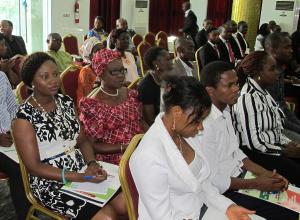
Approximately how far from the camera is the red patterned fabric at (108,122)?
7.28 feet

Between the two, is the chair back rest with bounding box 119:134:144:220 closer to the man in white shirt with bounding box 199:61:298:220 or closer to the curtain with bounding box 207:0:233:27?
the man in white shirt with bounding box 199:61:298:220

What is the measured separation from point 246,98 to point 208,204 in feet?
2.97

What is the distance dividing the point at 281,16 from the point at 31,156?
9.45 metres

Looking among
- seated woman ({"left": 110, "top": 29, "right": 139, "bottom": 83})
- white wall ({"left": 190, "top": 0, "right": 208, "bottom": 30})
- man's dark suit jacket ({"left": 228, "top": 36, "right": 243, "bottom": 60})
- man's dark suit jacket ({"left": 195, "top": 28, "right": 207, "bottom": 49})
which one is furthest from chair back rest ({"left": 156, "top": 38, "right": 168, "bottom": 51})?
white wall ({"left": 190, "top": 0, "right": 208, "bottom": 30})

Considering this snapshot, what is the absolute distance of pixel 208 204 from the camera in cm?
163

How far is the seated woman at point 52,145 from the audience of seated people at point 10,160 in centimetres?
25

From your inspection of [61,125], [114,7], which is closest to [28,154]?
[61,125]

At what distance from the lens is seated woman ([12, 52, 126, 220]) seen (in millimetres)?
1713

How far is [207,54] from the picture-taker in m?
5.51

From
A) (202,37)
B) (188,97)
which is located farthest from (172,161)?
(202,37)

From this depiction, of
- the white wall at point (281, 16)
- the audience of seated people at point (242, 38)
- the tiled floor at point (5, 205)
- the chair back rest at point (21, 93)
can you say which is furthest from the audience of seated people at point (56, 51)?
the white wall at point (281, 16)

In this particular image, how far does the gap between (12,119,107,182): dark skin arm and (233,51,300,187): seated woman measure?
41.2 inches

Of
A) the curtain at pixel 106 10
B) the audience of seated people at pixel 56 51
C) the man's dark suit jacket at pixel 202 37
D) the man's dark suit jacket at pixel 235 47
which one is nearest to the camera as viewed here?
the audience of seated people at pixel 56 51

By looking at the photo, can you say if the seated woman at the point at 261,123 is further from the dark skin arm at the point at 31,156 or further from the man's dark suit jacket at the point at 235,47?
the man's dark suit jacket at the point at 235,47
